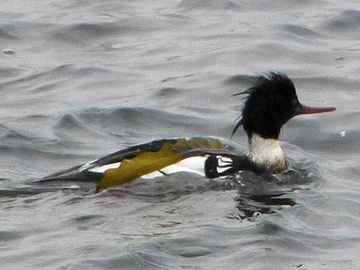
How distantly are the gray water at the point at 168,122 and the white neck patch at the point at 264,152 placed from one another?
355 millimetres

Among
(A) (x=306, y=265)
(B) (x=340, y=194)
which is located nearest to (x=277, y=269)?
(A) (x=306, y=265)

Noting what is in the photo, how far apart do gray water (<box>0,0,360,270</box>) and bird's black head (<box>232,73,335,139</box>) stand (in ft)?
1.77

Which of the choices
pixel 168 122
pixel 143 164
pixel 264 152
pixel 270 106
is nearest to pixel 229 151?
pixel 264 152

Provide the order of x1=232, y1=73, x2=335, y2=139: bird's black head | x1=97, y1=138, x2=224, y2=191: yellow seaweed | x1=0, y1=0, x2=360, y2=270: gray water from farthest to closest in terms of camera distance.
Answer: x1=232, y1=73, x2=335, y2=139: bird's black head < x1=97, y1=138, x2=224, y2=191: yellow seaweed < x1=0, y1=0, x2=360, y2=270: gray water

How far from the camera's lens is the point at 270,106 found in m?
Result: 12.1

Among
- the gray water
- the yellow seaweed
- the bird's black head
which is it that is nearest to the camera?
the gray water

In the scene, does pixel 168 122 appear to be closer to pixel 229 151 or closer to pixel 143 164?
pixel 229 151

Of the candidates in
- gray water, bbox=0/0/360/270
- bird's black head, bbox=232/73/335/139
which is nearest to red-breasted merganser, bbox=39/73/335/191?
bird's black head, bbox=232/73/335/139

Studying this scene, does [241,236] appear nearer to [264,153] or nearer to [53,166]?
[264,153]

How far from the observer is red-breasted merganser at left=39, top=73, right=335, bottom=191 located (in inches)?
456

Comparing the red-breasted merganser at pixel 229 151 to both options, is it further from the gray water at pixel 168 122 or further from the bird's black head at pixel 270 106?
the gray water at pixel 168 122

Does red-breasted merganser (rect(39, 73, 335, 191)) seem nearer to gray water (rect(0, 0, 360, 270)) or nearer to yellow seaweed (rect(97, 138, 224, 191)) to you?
yellow seaweed (rect(97, 138, 224, 191))

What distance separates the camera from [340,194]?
1161 cm

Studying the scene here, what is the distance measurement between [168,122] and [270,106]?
6.91 feet
